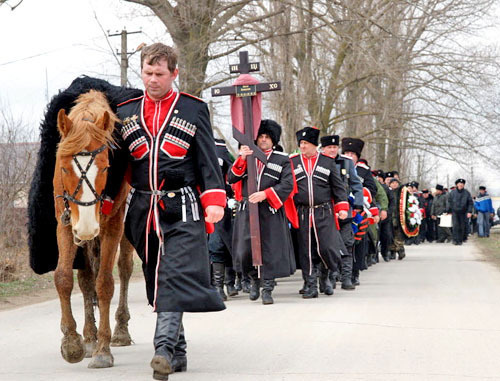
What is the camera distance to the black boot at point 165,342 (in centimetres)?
565

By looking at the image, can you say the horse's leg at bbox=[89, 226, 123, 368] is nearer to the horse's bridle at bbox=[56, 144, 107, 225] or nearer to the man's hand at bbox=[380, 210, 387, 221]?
the horse's bridle at bbox=[56, 144, 107, 225]

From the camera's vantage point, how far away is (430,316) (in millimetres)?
9023

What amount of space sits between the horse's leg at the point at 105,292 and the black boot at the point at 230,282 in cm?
547

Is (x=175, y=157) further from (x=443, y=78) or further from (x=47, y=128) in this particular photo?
(x=443, y=78)

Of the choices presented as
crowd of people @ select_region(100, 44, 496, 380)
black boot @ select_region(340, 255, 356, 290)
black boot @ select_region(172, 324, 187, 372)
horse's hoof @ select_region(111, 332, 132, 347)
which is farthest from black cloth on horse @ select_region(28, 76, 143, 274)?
black boot @ select_region(340, 255, 356, 290)

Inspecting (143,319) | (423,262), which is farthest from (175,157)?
(423,262)

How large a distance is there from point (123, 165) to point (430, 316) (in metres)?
4.08

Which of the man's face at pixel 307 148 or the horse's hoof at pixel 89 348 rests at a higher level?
the man's face at pixel 307 148

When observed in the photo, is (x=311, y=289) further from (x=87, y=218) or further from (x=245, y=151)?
(x=87, y=218)

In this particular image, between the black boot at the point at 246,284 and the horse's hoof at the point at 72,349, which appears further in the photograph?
the black boot at the point at 246,284

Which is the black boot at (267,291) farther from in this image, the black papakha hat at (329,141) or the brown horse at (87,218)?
the brown horse at (87,218)

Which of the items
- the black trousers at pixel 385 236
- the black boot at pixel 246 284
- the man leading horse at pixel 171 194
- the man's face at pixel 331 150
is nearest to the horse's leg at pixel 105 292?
the man leading horse at pixel 171 194

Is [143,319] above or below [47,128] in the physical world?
below

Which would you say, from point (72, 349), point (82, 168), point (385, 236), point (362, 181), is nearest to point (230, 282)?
point (362, 181)
